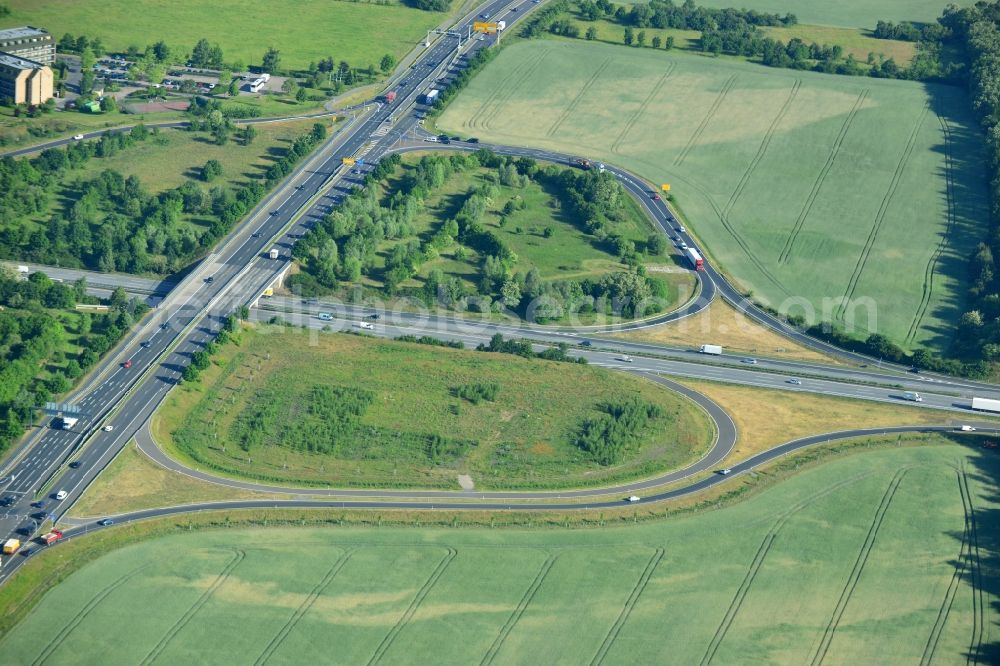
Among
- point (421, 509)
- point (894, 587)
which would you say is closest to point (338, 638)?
point (421, 509)

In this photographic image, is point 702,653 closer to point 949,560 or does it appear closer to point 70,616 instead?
point 949,560

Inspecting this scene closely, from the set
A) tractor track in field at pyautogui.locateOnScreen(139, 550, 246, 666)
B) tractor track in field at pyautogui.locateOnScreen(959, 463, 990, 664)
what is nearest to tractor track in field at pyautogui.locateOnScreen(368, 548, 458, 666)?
tractor track in field at pyautogui.locateOnScreen(139, 550, 246, 666)

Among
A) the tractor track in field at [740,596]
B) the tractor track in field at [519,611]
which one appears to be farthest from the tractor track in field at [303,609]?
the tractor track in field at [740,596]

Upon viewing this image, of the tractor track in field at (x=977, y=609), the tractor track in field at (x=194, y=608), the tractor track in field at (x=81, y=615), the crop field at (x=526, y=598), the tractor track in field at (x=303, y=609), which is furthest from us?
the tractor track in field at (x=977, y=609)

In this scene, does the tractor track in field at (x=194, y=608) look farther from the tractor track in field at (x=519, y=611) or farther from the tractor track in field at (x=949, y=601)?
the tractor track in field at (x=949, y=601)

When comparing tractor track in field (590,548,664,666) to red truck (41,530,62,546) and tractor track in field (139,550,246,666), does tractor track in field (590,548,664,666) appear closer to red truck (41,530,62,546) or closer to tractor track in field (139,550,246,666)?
tractor track in field (139,550,246,666)

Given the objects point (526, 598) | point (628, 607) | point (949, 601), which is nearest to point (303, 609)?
point (526, 598)
